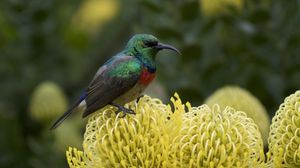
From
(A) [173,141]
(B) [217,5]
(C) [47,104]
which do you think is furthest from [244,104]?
(C) [47,104]

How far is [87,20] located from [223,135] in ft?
17.4

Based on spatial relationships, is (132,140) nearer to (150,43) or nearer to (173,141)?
(173,141)

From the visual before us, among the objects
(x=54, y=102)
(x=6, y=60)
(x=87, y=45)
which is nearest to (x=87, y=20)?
(x=87, y=45)

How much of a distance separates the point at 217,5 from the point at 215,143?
3.01 metres

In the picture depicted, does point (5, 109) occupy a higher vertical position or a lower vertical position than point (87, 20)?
lower

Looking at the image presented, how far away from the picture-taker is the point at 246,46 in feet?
21.9

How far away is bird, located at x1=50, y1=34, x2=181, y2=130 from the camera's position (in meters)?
4.23

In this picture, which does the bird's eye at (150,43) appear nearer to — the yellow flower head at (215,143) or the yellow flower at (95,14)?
the yellow flower head at (215,143)

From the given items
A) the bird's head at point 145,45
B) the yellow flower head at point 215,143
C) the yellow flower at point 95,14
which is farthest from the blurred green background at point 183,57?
the yellow flower head at point 215,143

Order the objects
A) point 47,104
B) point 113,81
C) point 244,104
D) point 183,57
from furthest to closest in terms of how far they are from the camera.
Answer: point 47,104, point 183,57, point 244,104, point 113,81

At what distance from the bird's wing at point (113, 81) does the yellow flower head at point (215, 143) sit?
1.25 ft

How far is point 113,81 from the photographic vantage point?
4.29 m

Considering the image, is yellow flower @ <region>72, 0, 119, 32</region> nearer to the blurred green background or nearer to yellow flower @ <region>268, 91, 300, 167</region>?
the blurred green background

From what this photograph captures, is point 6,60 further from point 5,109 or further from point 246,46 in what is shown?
point 246,46
